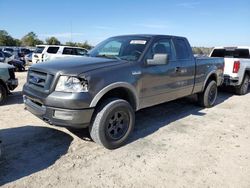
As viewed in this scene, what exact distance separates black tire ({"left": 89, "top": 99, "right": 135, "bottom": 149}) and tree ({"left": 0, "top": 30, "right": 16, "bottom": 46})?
6735 cm

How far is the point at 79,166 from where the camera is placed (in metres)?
3.47

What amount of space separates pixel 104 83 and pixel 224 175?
2193 millimetres

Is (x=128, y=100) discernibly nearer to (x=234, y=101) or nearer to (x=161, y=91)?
(x=161, y=91)

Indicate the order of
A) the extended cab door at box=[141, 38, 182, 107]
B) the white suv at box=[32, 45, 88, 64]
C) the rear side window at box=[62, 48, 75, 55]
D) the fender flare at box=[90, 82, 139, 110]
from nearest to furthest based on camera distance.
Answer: the fender flare at box=[90, 82, 139, 110]
the extended cab door at box=[141, 38, 182, 107]
the white suv at box=[32, 45, 88, 64]
the rear side window at box=[62, 48, 75, 55]

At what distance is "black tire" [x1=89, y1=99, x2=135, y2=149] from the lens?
149 inches

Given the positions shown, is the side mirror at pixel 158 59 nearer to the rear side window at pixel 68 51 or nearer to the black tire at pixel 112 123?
the black tire at pixel 112 123

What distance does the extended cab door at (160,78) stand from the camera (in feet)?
15.0

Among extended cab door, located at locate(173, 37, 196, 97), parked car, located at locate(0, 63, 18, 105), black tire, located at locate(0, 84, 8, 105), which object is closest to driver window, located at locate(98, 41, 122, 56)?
extended cab door, located at locate(173, 37, 196, 97)

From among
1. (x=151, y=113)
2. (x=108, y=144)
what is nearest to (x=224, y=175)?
(x=108, y=144)

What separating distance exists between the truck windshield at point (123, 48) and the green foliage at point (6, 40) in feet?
216

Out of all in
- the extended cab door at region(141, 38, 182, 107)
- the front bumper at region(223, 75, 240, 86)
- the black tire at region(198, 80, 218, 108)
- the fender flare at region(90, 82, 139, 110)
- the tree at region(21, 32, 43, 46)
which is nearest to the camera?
the fender flare at region(90, 82, 139, 110)

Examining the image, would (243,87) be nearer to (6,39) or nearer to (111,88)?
(111,88)

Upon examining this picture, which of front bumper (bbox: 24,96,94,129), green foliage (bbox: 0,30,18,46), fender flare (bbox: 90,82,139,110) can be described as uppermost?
green foliage (bbox: 0,30,18,46)

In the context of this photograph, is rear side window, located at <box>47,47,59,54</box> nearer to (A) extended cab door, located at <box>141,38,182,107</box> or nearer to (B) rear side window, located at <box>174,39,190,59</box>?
(B) rear side window, located at <box>174,39,190,59</box>
